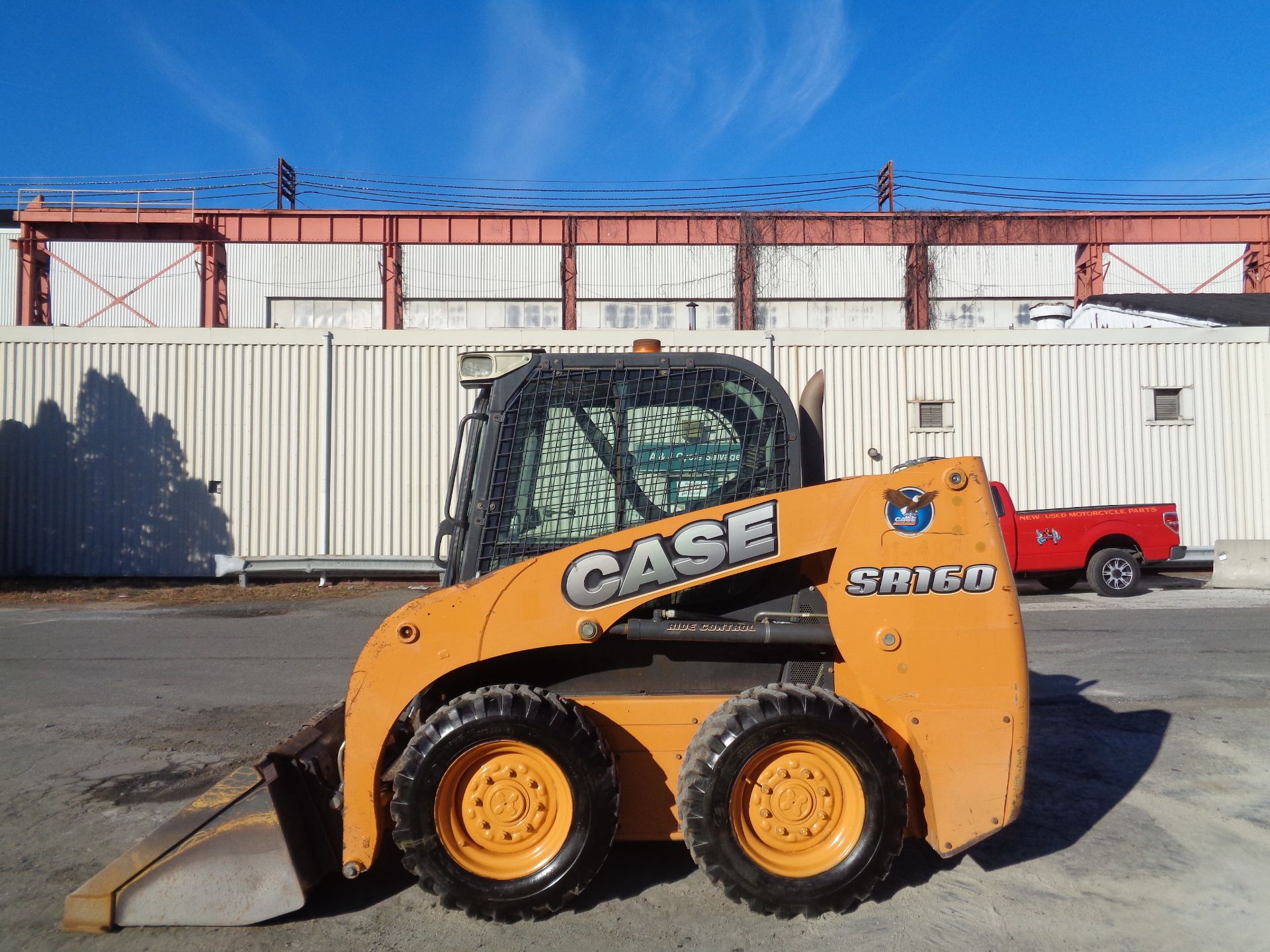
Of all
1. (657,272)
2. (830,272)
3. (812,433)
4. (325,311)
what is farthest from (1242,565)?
(325,311)

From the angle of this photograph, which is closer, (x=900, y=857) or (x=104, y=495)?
(x=900, y=857)

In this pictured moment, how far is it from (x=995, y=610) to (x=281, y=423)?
1577 centimetres

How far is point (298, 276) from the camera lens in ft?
102

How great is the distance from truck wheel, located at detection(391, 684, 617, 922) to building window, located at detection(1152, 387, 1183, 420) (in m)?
17.7

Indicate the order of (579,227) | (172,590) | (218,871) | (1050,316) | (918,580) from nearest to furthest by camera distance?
(218,871) → (918,580) → (172,590) → (1050,316) → (579,227)

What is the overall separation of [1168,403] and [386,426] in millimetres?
15023

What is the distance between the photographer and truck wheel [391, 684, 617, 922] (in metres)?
3.57

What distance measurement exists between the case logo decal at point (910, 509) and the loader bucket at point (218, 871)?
2707 millimetres

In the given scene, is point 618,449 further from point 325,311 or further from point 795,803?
point 325,311

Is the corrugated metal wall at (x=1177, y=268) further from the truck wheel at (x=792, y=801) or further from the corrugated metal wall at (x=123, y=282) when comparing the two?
the truck wheel at (x=792, y=801)

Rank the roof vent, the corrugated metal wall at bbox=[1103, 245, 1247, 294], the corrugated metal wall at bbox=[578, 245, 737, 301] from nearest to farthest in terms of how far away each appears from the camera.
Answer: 1. the roof vent
2. the corrugated metal wall at bbox=[578, 245, 737, 301]
3. the corrugated metal wall at bbox=[1103, 245, 1247, 294]

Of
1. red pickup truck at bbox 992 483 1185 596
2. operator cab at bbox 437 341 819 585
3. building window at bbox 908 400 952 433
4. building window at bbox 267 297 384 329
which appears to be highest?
building window at bbox 267 297 384 329

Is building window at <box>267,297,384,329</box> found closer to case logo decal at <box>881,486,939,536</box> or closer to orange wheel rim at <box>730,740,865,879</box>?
case logo decal at <box>881,486,939,536</box>

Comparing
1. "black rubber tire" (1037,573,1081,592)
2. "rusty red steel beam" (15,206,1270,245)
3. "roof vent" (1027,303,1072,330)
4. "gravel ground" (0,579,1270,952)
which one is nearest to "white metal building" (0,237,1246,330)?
"rusty red steel beam" (15,206,1270,245)
